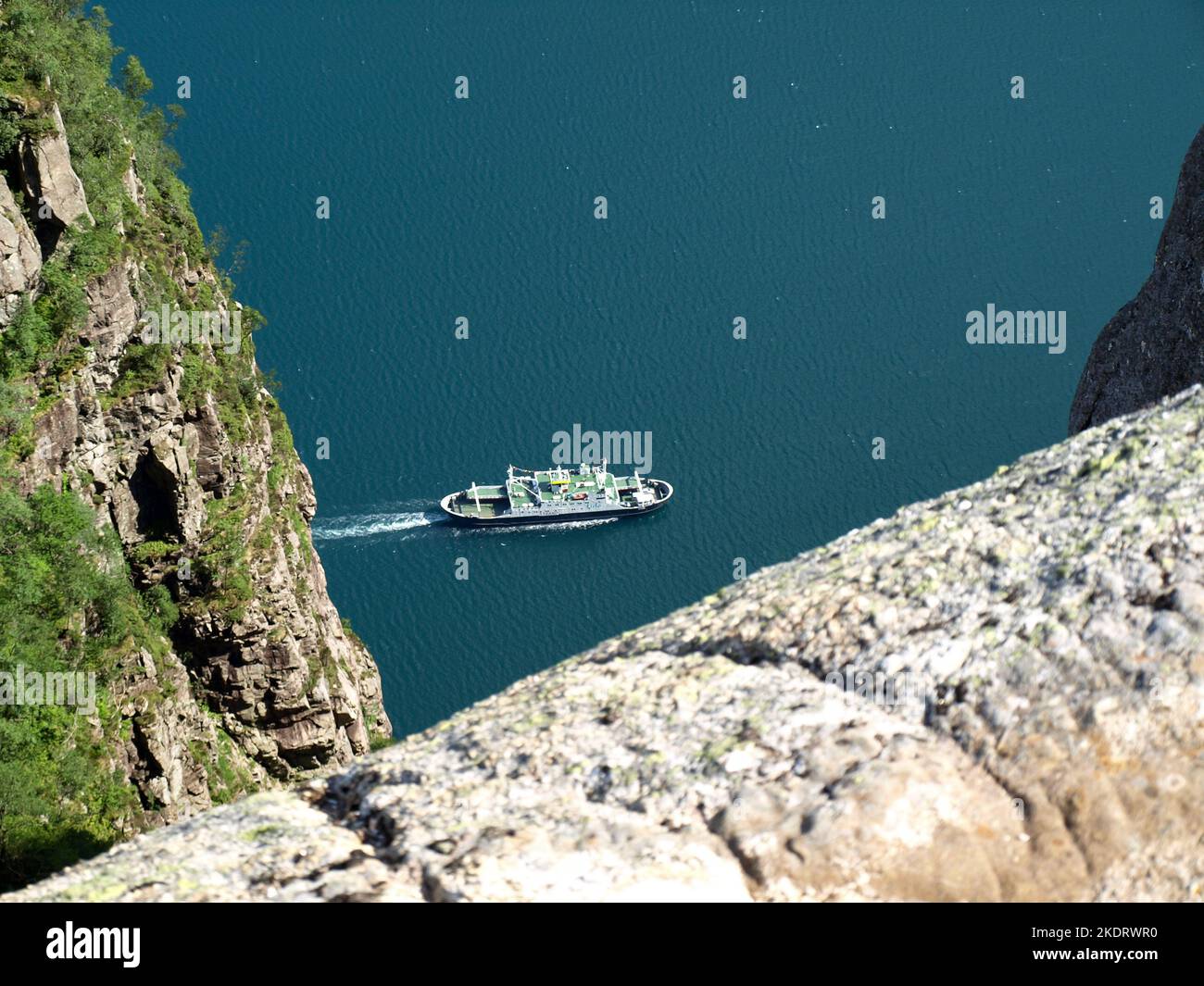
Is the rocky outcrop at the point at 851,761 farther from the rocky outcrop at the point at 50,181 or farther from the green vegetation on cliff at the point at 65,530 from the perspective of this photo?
the rocky outcrop at the point at 50,181

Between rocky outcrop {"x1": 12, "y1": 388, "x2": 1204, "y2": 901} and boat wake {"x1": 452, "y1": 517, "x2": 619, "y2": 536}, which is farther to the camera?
boat wake {"x1": 452, "y1": 517, "x2": 619, "y2": 536}

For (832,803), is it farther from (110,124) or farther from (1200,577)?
(110,124)

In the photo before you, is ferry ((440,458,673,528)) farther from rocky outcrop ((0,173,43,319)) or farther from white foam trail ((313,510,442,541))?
rocky outcrop ((0,173,43,319))

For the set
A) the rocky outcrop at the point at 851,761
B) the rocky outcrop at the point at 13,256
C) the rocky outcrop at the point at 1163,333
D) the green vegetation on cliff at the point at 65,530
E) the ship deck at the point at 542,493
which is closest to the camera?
the rocky outcrop at the point at 851,761

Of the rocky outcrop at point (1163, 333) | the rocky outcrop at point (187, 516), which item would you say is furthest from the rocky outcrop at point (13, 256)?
the rocky outcrop at point (1163, 333)

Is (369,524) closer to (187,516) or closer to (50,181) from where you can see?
(187,516)

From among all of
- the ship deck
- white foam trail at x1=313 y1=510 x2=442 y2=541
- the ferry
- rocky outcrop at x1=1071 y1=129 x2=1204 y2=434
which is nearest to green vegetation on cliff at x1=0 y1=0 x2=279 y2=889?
rocky outcrop at x1=1071 y1=129 x2=1204 y2=434
